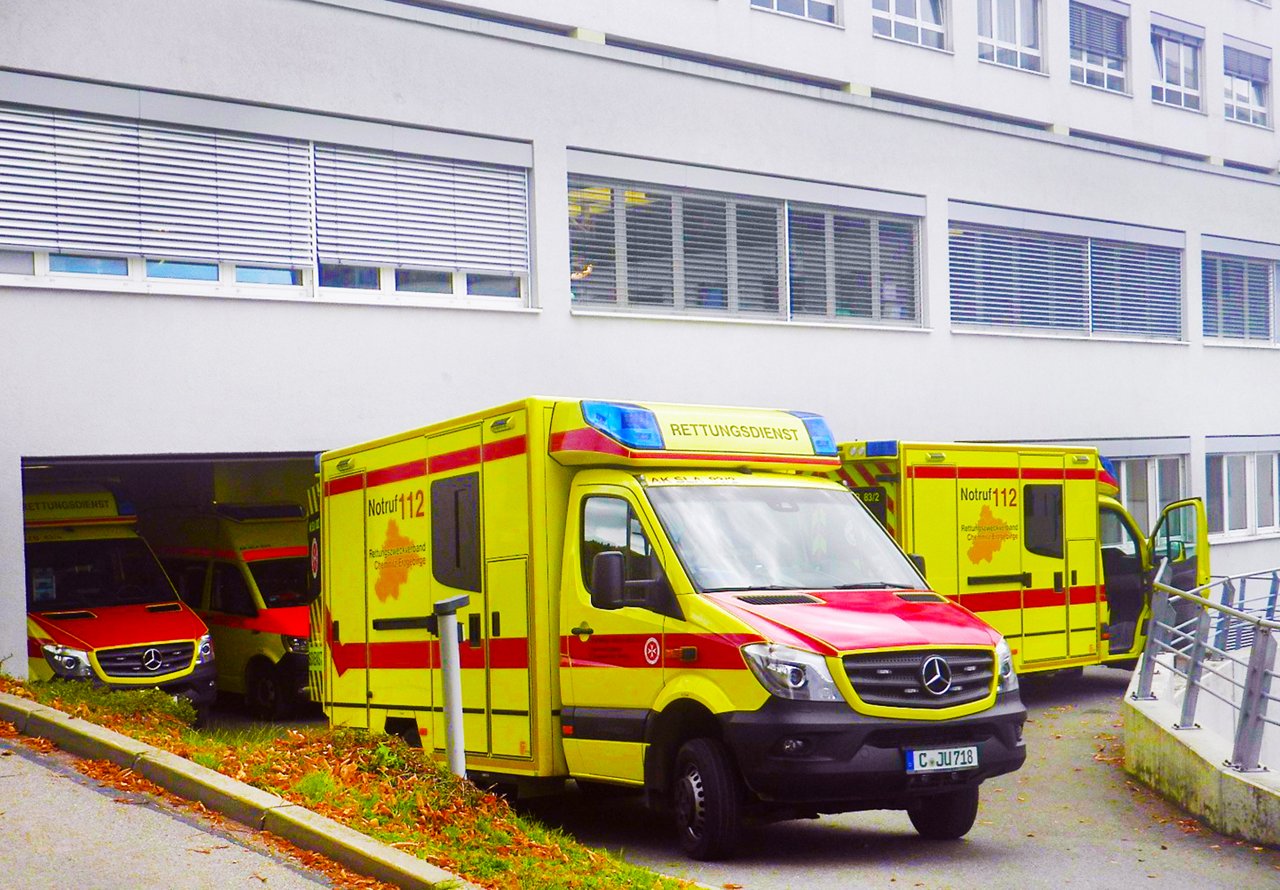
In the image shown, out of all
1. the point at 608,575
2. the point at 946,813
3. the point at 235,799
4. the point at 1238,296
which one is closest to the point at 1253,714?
the point at 946,813

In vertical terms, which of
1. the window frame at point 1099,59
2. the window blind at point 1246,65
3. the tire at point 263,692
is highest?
the window blind at point 1246,65

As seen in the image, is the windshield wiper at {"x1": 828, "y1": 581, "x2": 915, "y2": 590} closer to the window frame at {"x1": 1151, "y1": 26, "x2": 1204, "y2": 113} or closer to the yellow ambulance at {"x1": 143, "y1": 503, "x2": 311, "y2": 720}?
the yellow ambulance at {"x1": 143, "y1": 503, "x2": 311, "y2": 720}

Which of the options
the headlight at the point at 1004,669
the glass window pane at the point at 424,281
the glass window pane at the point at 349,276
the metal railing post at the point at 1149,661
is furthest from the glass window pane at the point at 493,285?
the headlight at the point at 1004,669

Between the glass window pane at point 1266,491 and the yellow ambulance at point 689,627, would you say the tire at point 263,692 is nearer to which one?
the yellow ambulance at point 689,627

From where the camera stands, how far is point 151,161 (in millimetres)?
15164

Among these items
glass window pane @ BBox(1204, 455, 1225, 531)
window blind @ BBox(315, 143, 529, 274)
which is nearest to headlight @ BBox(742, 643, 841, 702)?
window blind @ BBox(315, 143, 529, 274)

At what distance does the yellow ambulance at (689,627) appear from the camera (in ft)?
26.2

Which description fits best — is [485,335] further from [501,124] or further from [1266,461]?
[1266,461]

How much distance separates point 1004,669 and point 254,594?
1062 centimetres

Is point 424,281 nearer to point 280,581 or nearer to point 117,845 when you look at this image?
point 280,581

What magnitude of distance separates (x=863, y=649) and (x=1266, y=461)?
2505cm

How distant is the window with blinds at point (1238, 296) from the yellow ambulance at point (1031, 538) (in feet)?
41.7

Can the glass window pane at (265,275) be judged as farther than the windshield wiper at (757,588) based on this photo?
Yes

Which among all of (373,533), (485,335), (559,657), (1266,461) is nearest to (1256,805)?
(559,657)
